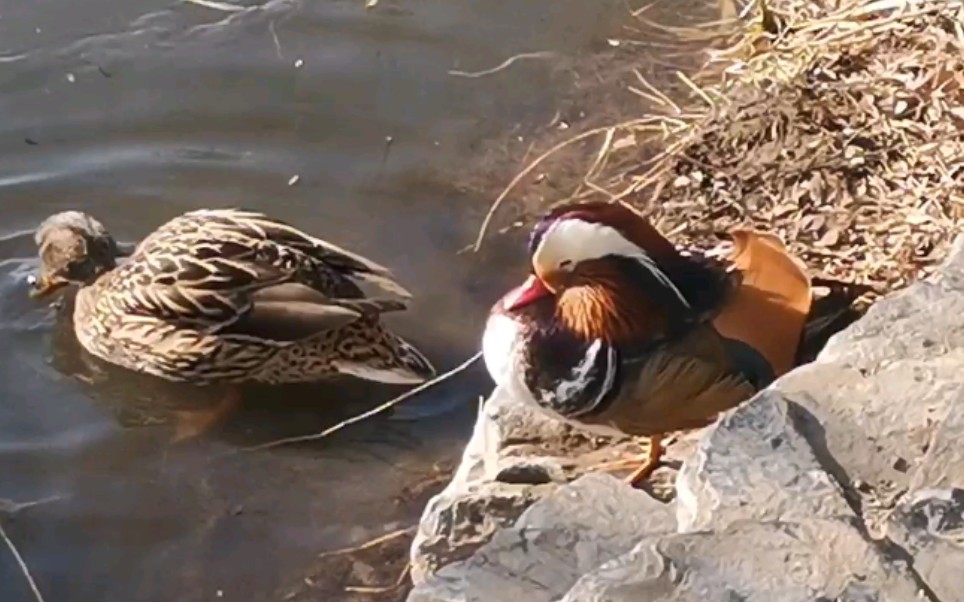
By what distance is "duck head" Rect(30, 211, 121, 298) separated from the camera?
571 centimetres

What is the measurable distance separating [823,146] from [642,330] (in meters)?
1.54

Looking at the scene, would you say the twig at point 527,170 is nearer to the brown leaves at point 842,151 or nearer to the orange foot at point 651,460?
the brown leaves at point 842,151

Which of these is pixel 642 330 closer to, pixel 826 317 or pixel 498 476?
pixel 826 317

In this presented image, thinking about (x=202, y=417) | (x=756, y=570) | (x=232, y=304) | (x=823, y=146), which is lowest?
(x=202, y=417)

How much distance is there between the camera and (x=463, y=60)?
22.1ft

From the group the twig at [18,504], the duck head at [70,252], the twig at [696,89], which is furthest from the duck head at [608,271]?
the duck head at [70,252]

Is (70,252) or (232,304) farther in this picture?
(70,252)

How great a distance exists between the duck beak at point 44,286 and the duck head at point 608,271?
7.28 feet

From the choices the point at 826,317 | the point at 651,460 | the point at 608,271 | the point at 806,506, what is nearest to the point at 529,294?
the point at 608,271

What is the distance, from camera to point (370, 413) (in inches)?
213

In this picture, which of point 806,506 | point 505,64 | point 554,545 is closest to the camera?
point 806,506

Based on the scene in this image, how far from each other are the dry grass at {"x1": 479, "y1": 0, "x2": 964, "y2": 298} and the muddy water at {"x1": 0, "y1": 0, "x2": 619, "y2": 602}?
0.55 metres

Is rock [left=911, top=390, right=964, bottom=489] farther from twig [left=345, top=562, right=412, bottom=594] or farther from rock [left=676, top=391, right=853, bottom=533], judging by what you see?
twig [left=345, top=562, right=412, bottom=594]

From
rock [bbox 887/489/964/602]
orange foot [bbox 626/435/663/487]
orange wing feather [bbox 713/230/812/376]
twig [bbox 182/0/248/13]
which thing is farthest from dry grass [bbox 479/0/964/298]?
rock [bbox 887/489/964/602]
